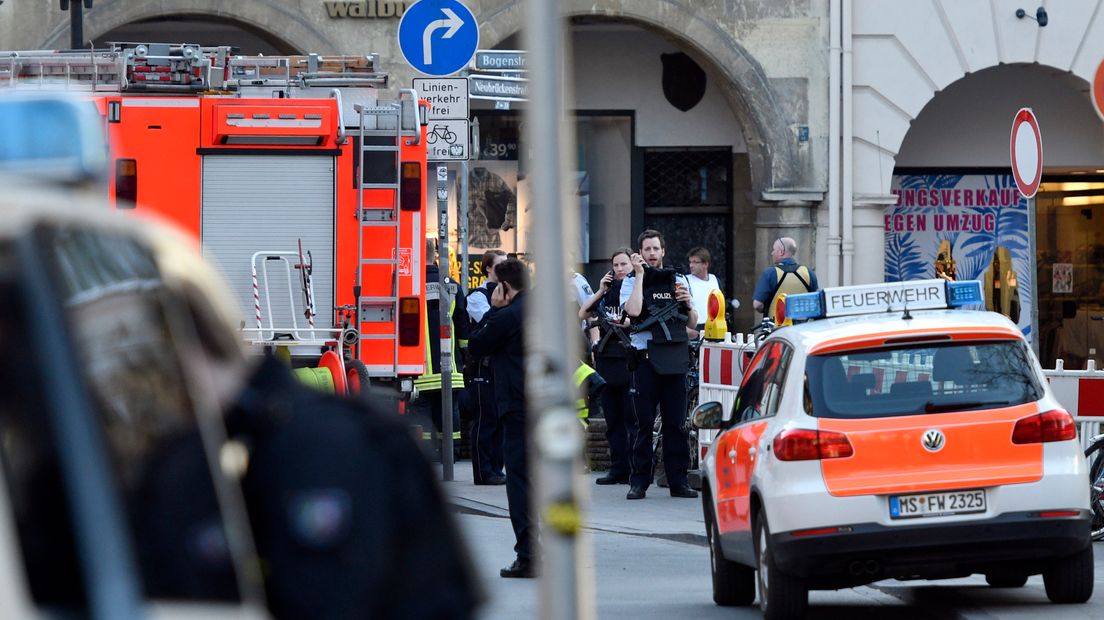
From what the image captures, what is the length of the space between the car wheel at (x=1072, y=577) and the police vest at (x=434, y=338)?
25.6 ft

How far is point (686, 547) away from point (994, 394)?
3.96m

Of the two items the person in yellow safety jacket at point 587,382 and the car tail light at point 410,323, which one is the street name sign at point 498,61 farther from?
the person in yellow safety jacket at point 587,382

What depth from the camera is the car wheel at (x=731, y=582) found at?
9.39 meters

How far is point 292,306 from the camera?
46.3ft

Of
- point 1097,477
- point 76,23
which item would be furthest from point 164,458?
point 76,23

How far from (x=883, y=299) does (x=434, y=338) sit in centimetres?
830

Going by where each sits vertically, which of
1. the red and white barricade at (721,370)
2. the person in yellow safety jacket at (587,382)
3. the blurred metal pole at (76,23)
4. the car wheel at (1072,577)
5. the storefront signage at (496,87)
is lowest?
the car wheel at (1072,577)

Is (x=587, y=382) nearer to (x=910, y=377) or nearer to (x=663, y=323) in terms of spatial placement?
(x=663, y=323)

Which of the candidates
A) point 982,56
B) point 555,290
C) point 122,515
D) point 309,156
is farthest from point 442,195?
point 122,515

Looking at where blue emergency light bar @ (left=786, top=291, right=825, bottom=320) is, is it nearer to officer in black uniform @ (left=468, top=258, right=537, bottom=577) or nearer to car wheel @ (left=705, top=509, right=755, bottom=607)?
car wheel @ (left=705, top=509, right=755, bottom=607)

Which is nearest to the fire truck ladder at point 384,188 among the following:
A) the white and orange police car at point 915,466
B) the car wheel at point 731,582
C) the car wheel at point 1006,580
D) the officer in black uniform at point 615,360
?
the officer in black uniform at point 615,360

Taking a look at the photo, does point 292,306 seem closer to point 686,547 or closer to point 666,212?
point 686,547

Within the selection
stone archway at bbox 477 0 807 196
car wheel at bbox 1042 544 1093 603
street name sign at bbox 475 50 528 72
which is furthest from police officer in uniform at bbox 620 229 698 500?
stone archway at bbox 477 0 807 196

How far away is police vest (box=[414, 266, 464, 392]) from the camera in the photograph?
16.2 meters
